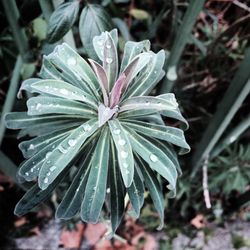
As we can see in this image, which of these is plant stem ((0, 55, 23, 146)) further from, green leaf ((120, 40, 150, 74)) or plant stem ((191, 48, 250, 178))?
plant stem ((191, 48, 250, 178))

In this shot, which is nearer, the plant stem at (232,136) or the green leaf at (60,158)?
the green leaf at (60,158)

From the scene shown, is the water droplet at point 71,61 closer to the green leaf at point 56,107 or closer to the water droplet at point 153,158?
the green leaf at point 56,107

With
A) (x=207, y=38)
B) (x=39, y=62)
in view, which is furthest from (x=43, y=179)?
(x=207, y=38)

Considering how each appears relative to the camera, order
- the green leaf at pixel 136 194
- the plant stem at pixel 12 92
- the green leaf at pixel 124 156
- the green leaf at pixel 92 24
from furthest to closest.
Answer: the plant stem at pixel 12 92 < the green leaf at pixel 92 24 < the green leaf at pixel 136 194 < the green leaf at pixel 124 156

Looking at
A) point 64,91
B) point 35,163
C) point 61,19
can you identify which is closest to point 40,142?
point 35,163

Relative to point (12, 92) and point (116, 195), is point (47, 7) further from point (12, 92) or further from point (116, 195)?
point (116, 195)

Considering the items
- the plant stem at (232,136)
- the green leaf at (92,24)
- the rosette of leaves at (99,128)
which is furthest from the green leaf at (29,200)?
the plant stem at (232,136)

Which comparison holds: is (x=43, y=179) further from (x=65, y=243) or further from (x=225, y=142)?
(x=65, y=243)

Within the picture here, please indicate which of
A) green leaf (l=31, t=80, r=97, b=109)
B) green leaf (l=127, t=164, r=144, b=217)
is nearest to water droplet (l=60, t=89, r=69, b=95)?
green leaf (l=31, t=80, r=97, b=109)
